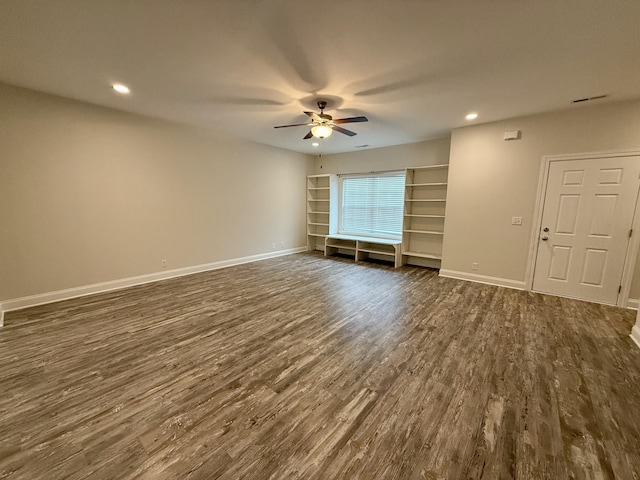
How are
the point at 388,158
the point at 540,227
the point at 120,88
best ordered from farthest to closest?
the point at 388,158
the point at 540,227
the point at 120,88

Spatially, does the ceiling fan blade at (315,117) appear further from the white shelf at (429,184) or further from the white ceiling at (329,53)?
the white shelf at (429,184)

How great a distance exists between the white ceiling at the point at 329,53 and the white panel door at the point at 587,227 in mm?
935

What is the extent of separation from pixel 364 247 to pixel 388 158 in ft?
7.17

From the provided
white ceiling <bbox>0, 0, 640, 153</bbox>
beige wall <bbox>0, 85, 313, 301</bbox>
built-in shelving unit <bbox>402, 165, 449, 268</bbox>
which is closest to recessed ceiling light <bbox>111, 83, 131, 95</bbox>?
white ceiling <bbox>0, 0, 640, 153</bbox>

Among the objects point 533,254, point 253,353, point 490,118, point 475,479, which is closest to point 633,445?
point 475,479

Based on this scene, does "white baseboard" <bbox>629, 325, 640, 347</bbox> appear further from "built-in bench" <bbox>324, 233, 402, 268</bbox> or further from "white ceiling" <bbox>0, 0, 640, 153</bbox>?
"built-in bench" <bbox>324, 233, 402, 268</bbox>

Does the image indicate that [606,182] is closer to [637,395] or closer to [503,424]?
[637,395]

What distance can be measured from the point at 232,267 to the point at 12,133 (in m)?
3.54

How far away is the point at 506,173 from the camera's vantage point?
4227mm

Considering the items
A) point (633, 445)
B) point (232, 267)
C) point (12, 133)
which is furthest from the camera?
point (232, 267)

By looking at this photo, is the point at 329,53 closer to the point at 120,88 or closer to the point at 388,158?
the point at 120,88

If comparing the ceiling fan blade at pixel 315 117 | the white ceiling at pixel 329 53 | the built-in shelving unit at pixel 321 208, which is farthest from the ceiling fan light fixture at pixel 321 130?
the built-in shelving unit at pixel 321 208

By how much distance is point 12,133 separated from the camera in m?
3.13

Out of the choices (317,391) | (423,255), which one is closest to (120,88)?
(317,391)
